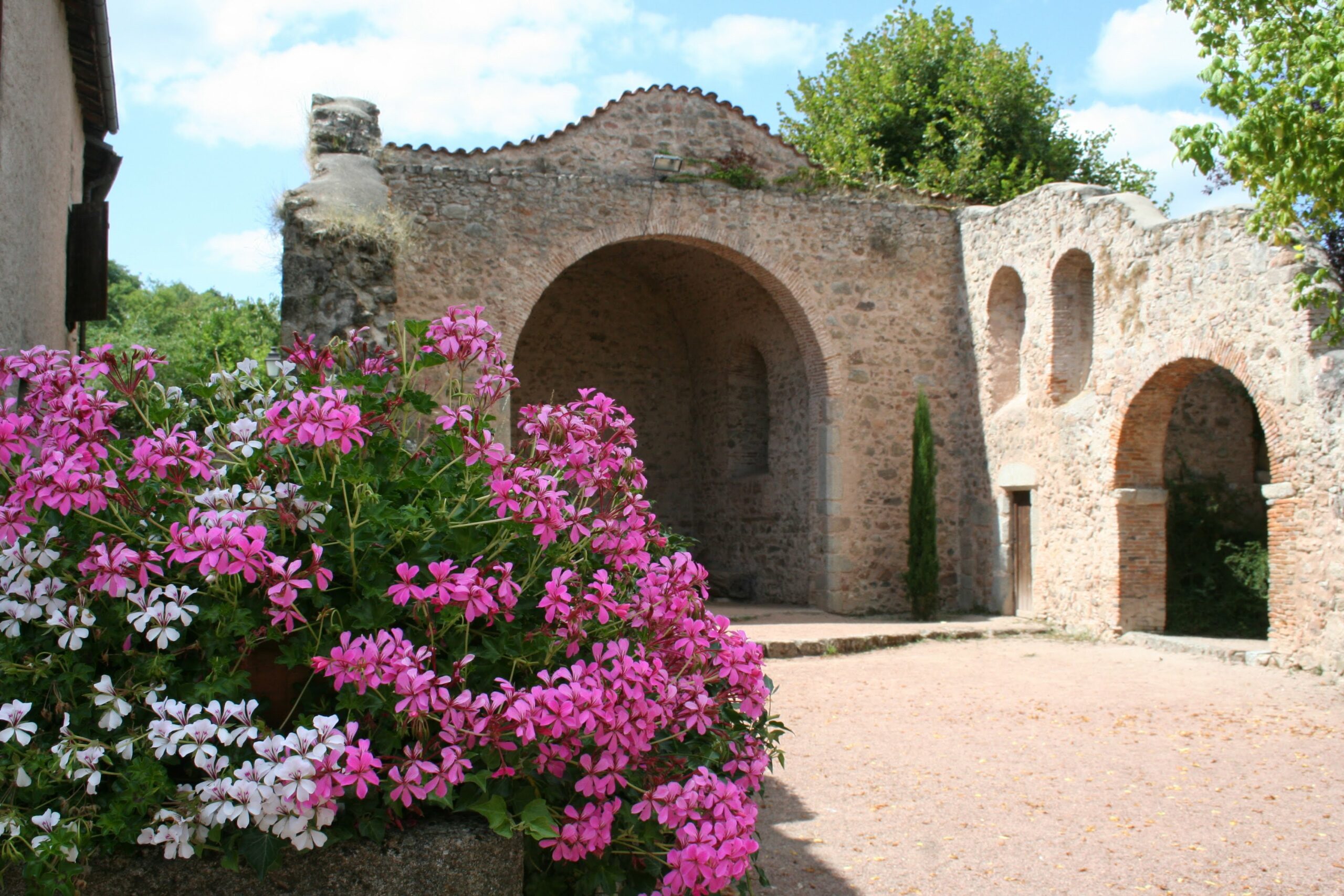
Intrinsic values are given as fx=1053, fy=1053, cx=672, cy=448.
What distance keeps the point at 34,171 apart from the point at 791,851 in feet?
16.7

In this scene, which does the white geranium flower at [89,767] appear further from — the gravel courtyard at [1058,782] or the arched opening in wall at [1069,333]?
the arched opening in wall at [1069,333]

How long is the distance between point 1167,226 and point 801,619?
5034 mm

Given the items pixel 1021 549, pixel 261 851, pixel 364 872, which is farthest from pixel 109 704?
pixel 1021 549

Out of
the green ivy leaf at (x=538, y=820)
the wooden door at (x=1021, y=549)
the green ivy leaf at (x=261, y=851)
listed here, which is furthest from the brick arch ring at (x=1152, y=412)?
the green ivy leaf at (x=261, y=851)

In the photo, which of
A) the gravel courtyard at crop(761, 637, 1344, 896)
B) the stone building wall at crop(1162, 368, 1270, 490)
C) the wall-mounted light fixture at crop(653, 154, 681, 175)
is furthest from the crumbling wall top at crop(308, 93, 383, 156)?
the stone building wall at crop(1162, 368, 1270, 490)

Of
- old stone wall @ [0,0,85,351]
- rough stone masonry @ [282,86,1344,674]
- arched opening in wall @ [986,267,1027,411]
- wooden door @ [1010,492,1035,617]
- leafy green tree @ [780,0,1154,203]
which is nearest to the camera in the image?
old stone wall @ [0,0,85,351]

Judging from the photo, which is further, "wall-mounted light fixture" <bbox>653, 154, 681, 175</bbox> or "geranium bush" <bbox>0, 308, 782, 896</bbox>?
"wall-mounted light fixture" <bbox>653, 154, 681, 175</bbox>

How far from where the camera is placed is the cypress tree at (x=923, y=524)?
36.6 ft

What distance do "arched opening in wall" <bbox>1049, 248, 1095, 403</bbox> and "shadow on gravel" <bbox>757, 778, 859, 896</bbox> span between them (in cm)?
687

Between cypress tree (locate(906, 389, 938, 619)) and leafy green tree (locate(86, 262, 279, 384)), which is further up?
leafy green tree (locate(86, 262, 279, 384))

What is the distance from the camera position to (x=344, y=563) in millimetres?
2168

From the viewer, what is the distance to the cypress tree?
11.1 meters

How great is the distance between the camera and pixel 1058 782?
16.8ft

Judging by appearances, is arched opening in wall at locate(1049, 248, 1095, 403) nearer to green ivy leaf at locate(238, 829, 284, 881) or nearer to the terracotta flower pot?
the terracotta flower pot
